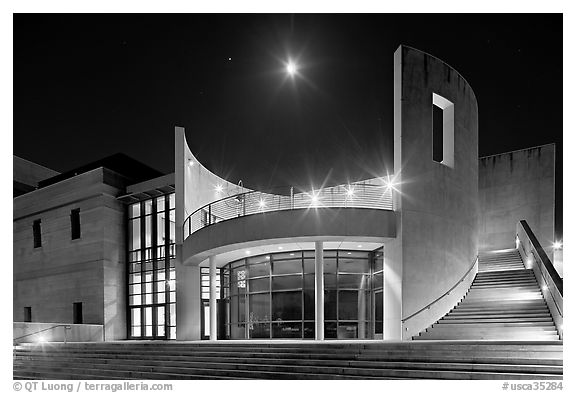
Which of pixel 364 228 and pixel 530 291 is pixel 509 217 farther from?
pixel 364 228

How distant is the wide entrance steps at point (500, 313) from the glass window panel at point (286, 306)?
510cm

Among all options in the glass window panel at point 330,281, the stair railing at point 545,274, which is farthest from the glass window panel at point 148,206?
the stair railing at point 545,274

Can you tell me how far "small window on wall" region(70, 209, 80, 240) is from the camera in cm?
2962

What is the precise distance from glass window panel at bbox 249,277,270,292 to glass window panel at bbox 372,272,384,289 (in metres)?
4.02

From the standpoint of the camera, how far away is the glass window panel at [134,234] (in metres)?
28.8

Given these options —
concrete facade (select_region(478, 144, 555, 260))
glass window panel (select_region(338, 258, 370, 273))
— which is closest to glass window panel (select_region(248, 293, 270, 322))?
glass window panel (select_region(338, 258, 370, 273))

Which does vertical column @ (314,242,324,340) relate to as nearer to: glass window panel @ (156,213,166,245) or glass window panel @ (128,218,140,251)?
glass window panel @ (156,213,166,245)

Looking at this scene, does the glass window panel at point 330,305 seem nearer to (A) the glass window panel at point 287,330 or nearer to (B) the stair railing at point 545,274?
(A) the glass window panel at point 287,330

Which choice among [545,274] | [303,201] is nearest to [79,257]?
[303,201]

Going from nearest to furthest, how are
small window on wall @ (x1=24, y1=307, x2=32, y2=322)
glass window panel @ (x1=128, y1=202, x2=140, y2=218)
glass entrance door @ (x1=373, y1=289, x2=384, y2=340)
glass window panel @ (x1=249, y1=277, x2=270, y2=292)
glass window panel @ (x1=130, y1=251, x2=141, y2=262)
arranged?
glass entrance door @ (x1=373, y1=289, x2=384, y2=340) < glass window panel @ (x1=249, y1=277, x2=270, y2=292) < glass window panel @ (x1=130, y1=251, x2=141, y2=262) < glass window panel @ (x1=128, y1=202, x2=140, y2=218) < small window on wall @ (x1=24, y1=307, x2=32, y2=322)

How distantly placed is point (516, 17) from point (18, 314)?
29.6m

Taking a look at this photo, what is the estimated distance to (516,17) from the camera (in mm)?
14102

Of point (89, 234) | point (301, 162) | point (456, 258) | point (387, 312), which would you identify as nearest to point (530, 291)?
point (456, 258)

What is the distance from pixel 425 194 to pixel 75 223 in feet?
64.5
